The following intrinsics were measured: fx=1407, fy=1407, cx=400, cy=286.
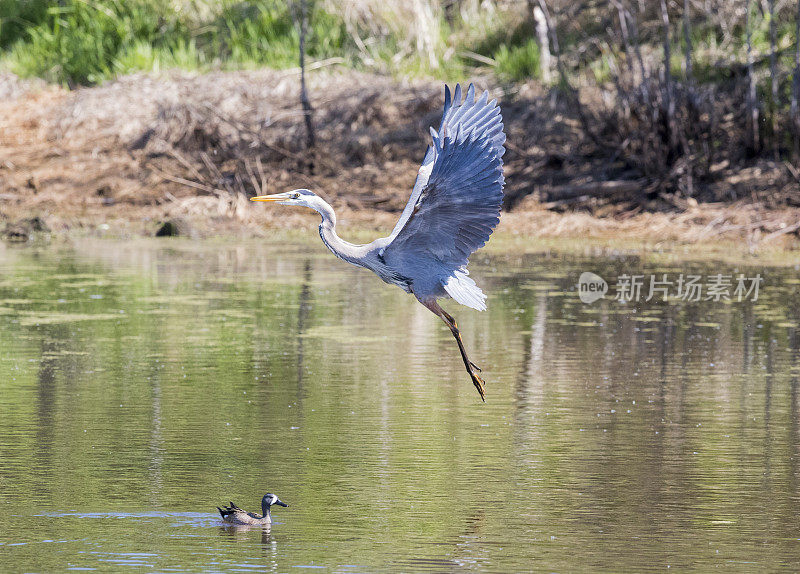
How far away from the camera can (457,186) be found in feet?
24.7

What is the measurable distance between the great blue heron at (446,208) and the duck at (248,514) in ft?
5.22

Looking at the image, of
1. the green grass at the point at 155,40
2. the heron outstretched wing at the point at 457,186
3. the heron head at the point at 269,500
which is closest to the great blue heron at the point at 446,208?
the heron outstretched wing at the point at 457,186

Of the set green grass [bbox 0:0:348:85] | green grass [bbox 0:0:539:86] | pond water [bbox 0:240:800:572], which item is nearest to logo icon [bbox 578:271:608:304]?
pond water [bbox 0:240:800:572]

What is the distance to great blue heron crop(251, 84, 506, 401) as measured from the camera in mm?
7465

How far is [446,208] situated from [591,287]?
8.39 metres

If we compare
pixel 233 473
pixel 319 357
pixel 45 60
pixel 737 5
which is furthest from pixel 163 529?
pixel 45 60

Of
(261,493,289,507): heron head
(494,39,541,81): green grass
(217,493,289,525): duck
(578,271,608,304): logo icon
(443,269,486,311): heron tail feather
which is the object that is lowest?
(217,493,289,525): duck

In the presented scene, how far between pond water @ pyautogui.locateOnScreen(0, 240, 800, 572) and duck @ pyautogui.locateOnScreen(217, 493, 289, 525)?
62mm

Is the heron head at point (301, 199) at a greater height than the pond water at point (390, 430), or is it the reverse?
the heron head at point (301, 199)

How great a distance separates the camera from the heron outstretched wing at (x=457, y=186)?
744 centimetres

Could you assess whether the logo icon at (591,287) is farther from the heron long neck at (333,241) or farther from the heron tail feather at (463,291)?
the heron long neck at (333,241)

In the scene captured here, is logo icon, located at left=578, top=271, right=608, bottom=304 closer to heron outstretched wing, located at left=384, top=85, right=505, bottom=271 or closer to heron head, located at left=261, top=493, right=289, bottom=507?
heron outstretched wing, located at left=384, top=85, right=505, bottom=271

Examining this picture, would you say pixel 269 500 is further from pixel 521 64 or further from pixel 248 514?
pixel 521 64

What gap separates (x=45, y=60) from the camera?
28375 millimetres
